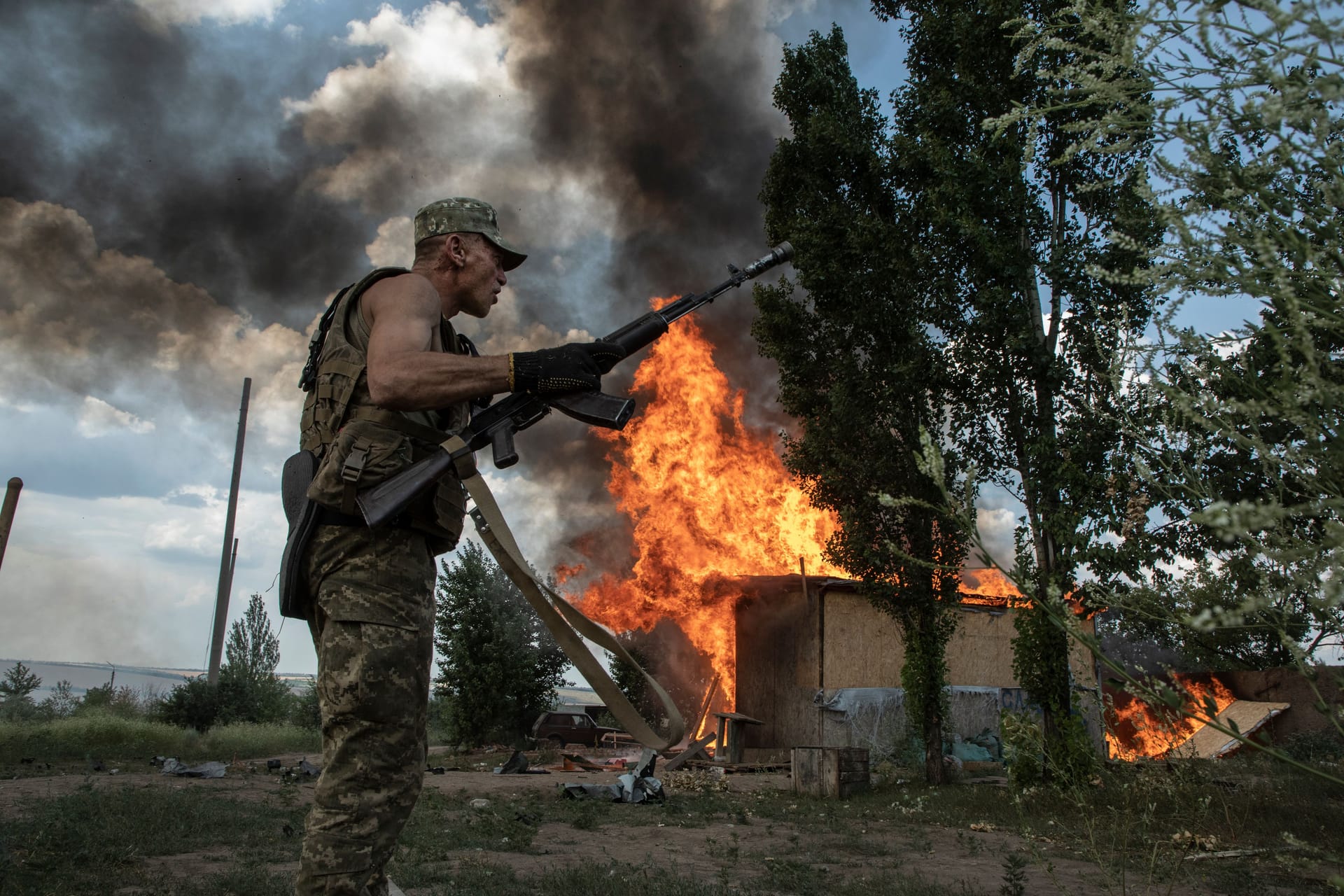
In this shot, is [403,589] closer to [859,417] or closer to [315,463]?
[315,463]

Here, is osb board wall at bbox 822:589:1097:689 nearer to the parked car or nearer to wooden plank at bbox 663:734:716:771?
the parked car

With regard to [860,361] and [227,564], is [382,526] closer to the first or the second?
[860,361]

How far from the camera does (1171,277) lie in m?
1.93

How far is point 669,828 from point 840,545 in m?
7.73

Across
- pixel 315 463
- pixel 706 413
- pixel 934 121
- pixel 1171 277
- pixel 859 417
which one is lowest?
pixel 315 463

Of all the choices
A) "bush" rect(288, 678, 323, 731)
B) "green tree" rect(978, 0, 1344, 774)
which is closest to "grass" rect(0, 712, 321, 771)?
"bush" rect(288, 678, 323, 731)

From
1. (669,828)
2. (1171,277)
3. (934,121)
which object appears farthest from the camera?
(934,121)

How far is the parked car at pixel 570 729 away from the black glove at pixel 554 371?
21.3 metres

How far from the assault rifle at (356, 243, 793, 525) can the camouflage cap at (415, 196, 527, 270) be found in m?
0.69

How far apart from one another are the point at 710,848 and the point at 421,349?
5.77m

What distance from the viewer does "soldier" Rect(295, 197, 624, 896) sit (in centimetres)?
266

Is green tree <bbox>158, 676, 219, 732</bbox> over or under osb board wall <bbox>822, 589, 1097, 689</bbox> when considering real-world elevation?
under

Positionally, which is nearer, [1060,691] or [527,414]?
[527,414]

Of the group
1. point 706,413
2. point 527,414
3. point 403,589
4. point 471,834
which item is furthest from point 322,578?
point 706,413
